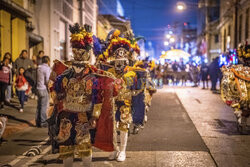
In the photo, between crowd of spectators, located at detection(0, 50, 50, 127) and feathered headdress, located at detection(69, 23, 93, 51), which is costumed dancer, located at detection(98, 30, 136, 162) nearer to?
feathered headdress, located at detection(69, 23, 93, 51)

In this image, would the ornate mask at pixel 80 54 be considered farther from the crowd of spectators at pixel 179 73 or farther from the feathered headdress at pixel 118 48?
the crowd of spectators at pixel 179 73

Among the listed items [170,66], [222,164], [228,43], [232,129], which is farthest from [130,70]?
[228,43]

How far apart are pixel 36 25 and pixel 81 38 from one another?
49.1ft

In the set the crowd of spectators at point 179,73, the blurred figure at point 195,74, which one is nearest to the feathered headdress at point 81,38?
the crowd of spectators at point 179,73

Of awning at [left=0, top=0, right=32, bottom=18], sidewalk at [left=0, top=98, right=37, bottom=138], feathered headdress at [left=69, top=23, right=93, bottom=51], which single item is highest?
awning at [left=0, top=0, right=32, bottom=18]

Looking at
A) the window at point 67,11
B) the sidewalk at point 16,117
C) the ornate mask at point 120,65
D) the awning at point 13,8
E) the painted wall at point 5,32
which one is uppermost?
the window at point 67,11

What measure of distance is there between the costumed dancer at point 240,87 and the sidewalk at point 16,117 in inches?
200

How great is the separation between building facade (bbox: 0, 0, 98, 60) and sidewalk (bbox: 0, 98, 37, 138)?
3047 mm

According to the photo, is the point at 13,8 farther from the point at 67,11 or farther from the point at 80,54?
the point at 80,54

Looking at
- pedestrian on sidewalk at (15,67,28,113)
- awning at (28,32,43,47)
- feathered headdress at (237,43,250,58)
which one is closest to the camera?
feathered headdress at (237,43,250,58)

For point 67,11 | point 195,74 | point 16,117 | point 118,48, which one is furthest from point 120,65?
point 195,74

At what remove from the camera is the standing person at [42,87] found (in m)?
8.51

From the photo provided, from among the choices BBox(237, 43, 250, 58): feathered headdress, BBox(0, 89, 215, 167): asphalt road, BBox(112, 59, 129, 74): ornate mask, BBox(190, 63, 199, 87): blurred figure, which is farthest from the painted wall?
BBox(190, 63, 199, 87): blurred figure

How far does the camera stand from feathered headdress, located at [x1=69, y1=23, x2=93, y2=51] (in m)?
4.30
